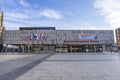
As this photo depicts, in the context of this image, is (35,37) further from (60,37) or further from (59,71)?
(59,71)

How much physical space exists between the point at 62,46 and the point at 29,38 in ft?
46.8

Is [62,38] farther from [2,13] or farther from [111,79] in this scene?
[111,79]

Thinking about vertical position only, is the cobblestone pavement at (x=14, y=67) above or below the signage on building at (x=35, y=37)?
below

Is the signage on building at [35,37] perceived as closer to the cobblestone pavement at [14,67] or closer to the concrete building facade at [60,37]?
the concrete building facade at [60,37]

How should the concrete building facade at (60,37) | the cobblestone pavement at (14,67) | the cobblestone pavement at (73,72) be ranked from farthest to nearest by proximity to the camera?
the concrete building facade at (60,37) → the cobblestone pavement at (14,67) → the cobblestone pavement at (73,72)

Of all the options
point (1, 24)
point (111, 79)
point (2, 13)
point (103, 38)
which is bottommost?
point (111, 79)

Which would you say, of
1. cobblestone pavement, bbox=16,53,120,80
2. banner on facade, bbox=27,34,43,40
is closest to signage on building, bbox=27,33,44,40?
banner on facade, bbox=27,34,43,40

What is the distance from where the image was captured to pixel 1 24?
83.1 meters

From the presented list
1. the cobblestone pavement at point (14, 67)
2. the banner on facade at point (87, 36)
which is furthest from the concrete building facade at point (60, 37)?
the cobblestone pavement at point (14, 67)

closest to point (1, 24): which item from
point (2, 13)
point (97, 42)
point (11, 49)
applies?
point (2, 13)

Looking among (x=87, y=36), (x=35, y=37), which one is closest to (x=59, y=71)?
(x=35, y=37)

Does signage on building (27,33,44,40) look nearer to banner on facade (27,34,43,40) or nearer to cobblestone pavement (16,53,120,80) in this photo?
banner on facade (27,34,43,40)

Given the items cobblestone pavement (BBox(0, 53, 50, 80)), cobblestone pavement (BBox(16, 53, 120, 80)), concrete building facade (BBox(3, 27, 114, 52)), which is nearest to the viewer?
cobblestone pavement (BBox(16, 53, 120, 80))

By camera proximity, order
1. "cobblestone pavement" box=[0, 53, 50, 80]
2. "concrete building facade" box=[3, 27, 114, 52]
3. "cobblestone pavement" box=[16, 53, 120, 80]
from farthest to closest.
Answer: "concrete building facade" box=[3, 27, 114, 52] → "cobblestone pavement" box=[0, 53, 50, 80] → "cobblestone pavement" box=[16, 53, 120, 80]
